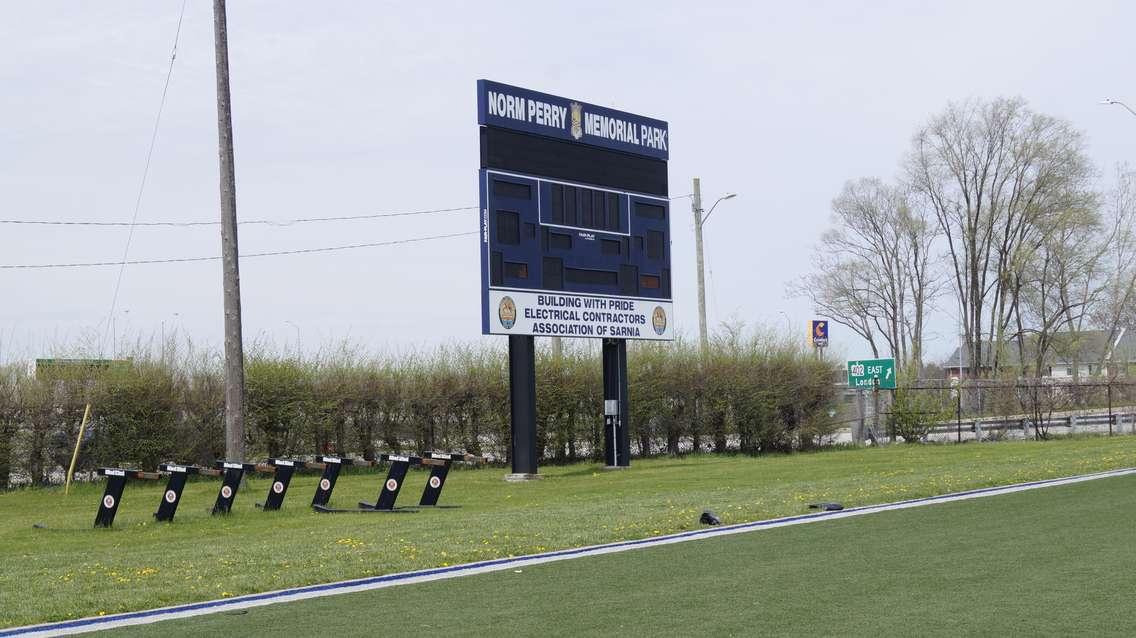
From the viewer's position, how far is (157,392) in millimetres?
29844

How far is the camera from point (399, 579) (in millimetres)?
10625

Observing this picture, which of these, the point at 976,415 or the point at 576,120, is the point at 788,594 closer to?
the point at 576,120

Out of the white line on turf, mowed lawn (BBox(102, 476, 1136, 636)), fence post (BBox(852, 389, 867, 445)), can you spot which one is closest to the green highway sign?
fence post (BBox(852, 389, 867, 445))

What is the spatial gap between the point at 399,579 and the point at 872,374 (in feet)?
107

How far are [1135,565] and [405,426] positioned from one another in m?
24.8

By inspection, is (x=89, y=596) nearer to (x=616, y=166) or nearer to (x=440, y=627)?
(x=440, y=627)

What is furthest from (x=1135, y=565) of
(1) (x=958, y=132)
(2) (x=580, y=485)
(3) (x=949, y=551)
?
(1) (x=958, y=132)

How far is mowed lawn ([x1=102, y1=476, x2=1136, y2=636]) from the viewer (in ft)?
26.2

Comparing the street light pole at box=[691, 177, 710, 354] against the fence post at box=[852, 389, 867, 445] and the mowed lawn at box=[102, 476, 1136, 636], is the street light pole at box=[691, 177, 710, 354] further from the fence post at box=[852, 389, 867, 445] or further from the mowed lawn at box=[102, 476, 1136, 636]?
the mowed lawn at box=[102, 476, 1136, 636]

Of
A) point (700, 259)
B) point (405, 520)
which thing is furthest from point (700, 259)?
point (405, 520)

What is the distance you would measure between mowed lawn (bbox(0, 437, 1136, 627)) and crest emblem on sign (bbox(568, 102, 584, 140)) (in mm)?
7180

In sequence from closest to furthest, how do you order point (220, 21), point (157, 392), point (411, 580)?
point (411, 580), point (220, 21), point (157, 392)

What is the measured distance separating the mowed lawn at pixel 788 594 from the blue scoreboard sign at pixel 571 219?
1296 cm

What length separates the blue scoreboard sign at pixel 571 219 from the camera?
2497cm
